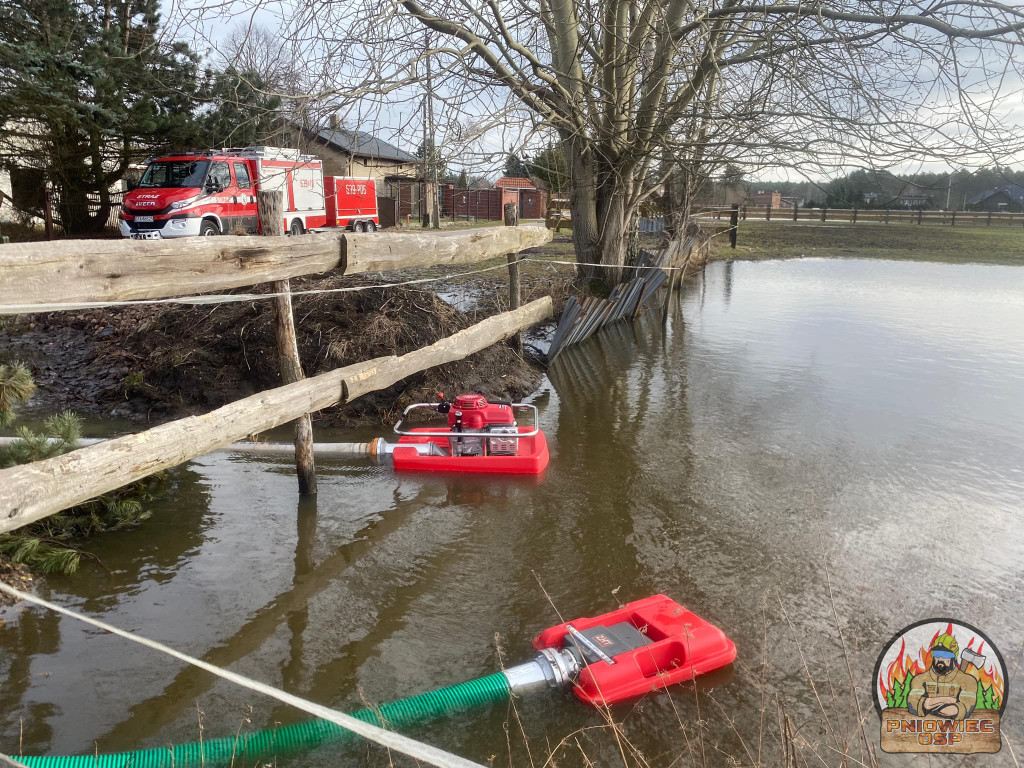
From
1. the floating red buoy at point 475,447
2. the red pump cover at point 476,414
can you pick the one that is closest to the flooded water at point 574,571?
the floating red buoy at point 475,447

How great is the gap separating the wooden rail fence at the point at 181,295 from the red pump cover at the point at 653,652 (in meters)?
2.46

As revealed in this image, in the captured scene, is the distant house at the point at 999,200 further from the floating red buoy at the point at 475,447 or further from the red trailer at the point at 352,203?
the floating red buoy at the point at 475,447

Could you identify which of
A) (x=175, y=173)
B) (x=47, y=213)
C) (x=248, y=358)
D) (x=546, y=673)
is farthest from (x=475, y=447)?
(x=47, y=213)

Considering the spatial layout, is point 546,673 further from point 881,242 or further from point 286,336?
point 881,242

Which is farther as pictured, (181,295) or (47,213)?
(47,213)

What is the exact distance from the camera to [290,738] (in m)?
3.48

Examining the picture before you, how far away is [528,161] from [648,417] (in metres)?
4.36

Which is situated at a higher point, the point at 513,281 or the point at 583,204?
the point at 583,204

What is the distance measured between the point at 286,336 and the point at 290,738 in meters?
3.45

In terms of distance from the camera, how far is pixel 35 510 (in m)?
3.53

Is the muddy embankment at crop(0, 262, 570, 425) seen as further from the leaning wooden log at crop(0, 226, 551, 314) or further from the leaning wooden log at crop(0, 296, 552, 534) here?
the leaning wooden log at crop(0, 226, 551, 314)

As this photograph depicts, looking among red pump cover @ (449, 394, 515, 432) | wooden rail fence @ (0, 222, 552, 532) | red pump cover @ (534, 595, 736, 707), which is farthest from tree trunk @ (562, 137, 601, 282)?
red pump cover @ (534, 595, 736, 707)

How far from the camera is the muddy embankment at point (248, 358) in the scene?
8906 mm

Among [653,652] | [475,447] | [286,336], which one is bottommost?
[653,652]
